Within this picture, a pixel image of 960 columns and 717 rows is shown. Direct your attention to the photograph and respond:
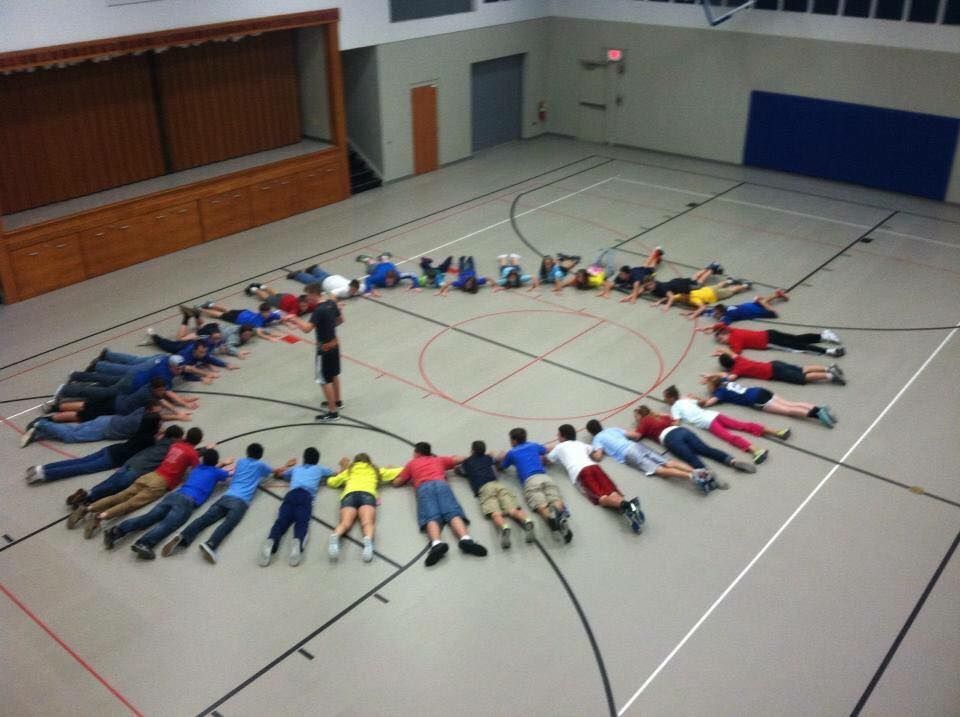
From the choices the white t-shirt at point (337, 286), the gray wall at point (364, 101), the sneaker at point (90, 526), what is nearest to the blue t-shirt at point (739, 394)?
the white t-shirt at point (337, 286)

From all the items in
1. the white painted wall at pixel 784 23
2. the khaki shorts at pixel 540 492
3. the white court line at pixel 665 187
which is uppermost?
the white painted wall at pixel 784 23

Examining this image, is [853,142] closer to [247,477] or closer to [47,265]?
[247,477]

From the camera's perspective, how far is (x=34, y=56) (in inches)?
557

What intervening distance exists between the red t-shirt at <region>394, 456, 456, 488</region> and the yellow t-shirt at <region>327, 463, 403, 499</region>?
0.13 metres

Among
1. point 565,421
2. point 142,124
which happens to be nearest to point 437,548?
point 565,421

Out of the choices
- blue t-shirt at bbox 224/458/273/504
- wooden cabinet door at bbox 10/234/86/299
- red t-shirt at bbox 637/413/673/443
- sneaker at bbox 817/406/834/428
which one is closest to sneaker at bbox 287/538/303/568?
blue t-shirt at bbox 224/458/273/504

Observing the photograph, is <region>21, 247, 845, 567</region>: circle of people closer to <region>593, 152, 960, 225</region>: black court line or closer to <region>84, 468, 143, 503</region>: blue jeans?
<region>84, 468, 143, 503</region>: blue jeans

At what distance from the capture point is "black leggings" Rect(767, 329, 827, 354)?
42.8 feet

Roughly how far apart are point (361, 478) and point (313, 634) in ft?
7.09

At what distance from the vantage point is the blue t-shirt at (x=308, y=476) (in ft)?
32.5

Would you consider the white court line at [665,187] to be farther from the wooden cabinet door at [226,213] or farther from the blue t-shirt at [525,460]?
the blue t-shirt at [525,460]

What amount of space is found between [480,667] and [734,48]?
18342 mm

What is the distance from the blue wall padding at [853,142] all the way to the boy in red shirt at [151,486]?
16805mm

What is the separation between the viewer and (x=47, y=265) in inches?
603
